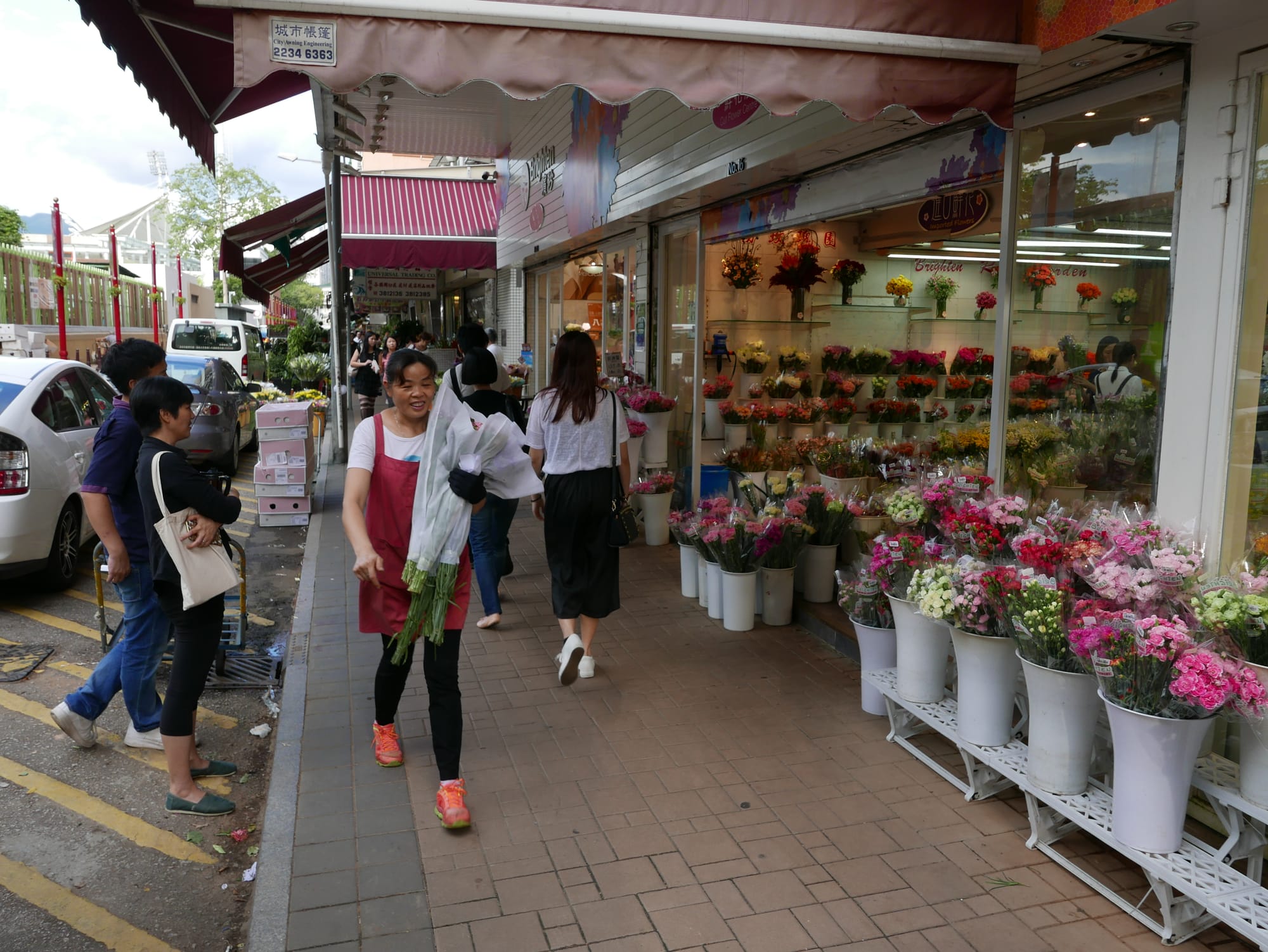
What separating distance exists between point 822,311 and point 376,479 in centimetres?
594

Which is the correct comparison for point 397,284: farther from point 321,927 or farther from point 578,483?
point 321,927

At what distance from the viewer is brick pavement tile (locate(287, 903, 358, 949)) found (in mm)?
3141

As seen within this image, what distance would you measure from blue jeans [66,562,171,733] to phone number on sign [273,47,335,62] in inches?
97.2

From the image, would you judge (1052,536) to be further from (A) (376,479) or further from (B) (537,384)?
(B) (537,384)

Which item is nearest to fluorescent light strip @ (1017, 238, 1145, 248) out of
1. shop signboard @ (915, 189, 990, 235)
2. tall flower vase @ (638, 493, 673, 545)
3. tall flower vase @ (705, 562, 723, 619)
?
shop signboard @ (915, 189, 990, 235)

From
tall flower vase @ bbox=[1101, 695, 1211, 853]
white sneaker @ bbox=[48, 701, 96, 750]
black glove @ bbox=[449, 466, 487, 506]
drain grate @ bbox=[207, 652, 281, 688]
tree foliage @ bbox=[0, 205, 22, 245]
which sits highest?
tree foliage @ bbox=[0, 205, 22, 245]

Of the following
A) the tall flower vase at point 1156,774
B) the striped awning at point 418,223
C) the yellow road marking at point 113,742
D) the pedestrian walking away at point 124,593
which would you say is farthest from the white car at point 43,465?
the striped awning at point 418,223

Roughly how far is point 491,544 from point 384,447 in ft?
7.87

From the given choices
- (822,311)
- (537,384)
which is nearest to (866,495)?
(822,311)

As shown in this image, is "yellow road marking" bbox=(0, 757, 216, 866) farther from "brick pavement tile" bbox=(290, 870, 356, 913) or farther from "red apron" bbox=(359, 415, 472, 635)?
"red apron" bbox=(359, 415, 472, 635)

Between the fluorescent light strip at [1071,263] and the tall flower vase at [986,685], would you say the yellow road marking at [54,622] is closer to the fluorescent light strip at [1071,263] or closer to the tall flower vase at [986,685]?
the tall flower vase at [986,685]

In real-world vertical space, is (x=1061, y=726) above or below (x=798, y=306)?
below

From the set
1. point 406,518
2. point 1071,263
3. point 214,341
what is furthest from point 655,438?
point 214,341

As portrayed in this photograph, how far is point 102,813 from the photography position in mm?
4219
